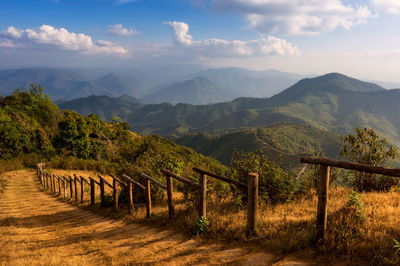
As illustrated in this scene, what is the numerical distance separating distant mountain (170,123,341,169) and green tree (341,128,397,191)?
356 feet

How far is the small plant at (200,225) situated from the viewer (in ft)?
18.3

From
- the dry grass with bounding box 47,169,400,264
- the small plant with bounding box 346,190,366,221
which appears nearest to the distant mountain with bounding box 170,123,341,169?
the dry grass with bounding box 47,169,400,264

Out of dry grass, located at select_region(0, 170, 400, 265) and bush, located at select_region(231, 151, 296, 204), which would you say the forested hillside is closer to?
bush, located at select_region(231, 151, 296, 204)

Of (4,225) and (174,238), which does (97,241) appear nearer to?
(174,238)

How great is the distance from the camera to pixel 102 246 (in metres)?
5.55

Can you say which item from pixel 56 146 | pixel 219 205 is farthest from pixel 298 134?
pixel 219 205

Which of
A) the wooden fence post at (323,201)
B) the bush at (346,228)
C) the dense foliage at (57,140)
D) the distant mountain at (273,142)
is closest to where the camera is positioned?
the bush at (346,228)

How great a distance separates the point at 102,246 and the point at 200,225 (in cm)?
244

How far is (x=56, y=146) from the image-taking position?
36.7 meters

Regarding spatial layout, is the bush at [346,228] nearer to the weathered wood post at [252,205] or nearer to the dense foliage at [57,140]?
the weathered wood post at [252,205]

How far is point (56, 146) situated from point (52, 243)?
3628 centimetres

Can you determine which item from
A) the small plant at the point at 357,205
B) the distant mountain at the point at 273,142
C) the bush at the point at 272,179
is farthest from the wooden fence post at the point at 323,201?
the distant mountain at the point at 273,142

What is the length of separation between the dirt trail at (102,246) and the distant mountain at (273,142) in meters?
112

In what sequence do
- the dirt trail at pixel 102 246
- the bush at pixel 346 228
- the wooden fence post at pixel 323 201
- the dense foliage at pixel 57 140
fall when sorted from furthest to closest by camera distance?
the dense foliage at pixel 57 140 < the dirt trail at pixel 102 246 < the wooden fence post at pixel 323 201 < the bush at pixel 346 228
